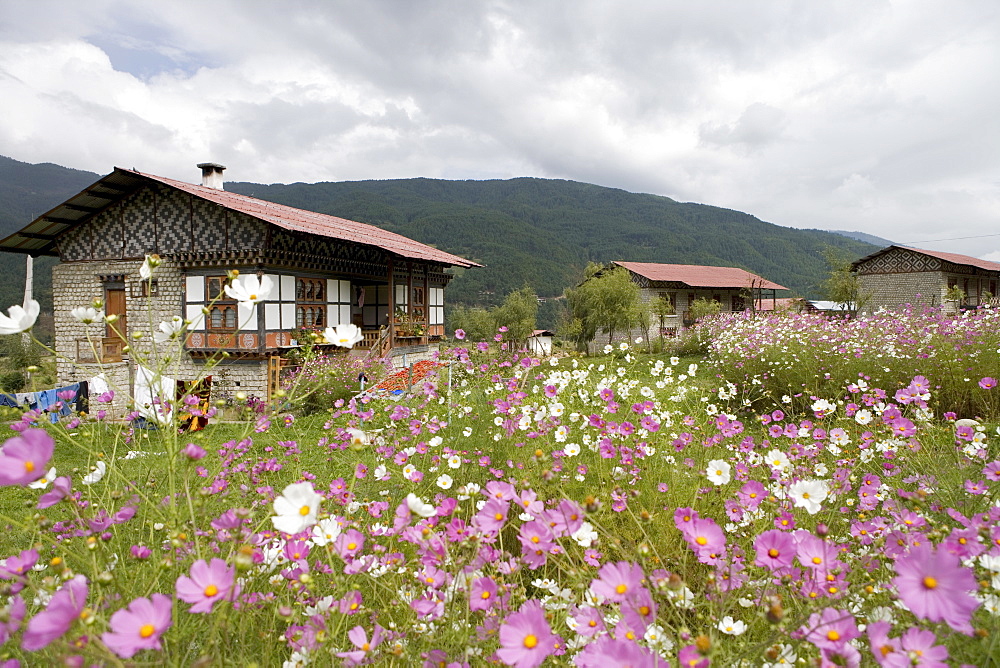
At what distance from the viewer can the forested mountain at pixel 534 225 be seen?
72312 mm

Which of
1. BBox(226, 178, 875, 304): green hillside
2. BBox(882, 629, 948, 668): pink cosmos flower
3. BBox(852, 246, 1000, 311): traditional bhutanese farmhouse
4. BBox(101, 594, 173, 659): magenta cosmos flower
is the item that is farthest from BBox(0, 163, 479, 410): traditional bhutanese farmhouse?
BBox(226, 178, 875, 304): green hillside

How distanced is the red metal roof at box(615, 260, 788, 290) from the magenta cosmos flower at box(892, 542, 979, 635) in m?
27.9

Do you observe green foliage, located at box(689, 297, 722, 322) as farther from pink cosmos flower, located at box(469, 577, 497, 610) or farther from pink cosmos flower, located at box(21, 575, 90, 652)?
pink cosmos flower, located at box(21, 575, 90, 652)

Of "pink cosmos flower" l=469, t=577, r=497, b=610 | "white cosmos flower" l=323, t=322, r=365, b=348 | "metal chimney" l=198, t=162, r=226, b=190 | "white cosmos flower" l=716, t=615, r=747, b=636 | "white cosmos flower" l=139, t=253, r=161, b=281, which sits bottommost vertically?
"white cosmos flower" l=716, t=615, r=747, b=636

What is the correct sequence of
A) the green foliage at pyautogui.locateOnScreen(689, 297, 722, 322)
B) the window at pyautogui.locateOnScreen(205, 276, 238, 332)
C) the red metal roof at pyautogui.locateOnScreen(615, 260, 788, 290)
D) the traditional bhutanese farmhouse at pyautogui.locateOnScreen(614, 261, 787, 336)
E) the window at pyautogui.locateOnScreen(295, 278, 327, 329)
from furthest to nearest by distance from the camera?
the red metal roof at pyautogui.locateOnScreen(615, 260, 788, 290)
the traditional bhutanese farmhouse at pyautogui.locateOnScreen(614, 261, 787, 336)
the green foliage at pyautogui.locateOnScreen(689, 297, 722, 322)
the window at pyautogui.locateOnScreen(295, 278, 327, 329)
the window at pyautogui.locateOnScreen(205, 276, 238, 332)

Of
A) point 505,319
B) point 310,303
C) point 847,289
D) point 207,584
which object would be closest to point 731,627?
point 207,584

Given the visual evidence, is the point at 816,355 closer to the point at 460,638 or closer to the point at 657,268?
the point at 460,638

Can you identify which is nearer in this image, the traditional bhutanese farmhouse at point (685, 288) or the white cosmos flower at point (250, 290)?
the white cosmos flower at point (250, 290)

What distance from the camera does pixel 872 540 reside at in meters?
1.53

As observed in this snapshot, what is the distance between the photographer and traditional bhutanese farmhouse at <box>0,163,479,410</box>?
11977 millimetres

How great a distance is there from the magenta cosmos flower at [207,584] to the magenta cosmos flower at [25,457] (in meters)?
0.27

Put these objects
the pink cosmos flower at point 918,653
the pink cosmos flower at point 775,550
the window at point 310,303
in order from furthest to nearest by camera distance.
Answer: the window at point 310,303
the pink cosmos flower at point 775,550
the pink cosmos flower at point 918,653

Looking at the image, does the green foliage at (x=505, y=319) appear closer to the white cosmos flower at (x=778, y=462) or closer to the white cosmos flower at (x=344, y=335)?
the white cosmos flower at (x=778, y=462)

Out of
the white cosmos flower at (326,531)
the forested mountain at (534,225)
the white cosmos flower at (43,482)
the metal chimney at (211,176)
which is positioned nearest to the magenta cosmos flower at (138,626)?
the white cosmos flower at (326,531)
